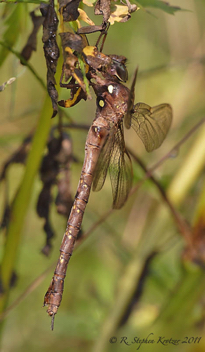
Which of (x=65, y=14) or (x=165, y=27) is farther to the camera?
(x=165, y=27)

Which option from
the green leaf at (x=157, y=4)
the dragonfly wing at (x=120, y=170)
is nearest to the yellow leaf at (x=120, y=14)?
the green leaf at (x=157, y=4)

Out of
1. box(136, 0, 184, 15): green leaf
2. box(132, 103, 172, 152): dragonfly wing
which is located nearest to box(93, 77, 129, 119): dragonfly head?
box(132, 103, 172, 152): dragonfly wing

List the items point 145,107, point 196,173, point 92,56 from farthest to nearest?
point 196,173
point 145,107
point 92,56

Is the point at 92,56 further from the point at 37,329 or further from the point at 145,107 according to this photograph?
the point at 37,329

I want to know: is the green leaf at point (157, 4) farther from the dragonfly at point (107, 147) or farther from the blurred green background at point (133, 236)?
the dragonfly at point (107, 147)

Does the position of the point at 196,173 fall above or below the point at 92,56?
below

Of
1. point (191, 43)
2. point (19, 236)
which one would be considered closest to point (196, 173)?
point (19, 236)

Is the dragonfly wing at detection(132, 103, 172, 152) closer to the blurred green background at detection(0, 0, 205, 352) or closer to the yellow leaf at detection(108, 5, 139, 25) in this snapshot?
the blurred green background at detection(0, 0, 205, 352)
